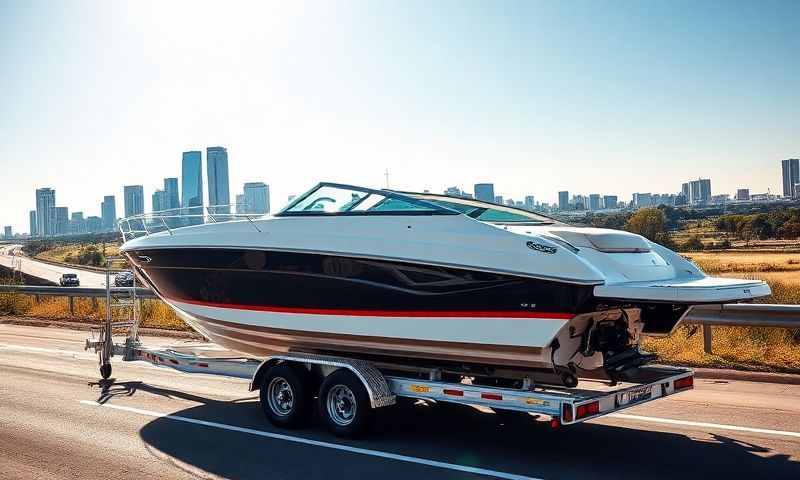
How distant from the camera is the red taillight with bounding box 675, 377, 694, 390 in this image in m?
7.26

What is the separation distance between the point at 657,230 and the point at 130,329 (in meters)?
23.0

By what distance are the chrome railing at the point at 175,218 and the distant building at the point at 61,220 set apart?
181 m

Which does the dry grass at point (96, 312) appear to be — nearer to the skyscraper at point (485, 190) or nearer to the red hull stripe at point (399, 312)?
the red hull stripe at point (399, 312)

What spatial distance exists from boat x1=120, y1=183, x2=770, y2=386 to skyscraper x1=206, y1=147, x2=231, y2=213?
1229 mm

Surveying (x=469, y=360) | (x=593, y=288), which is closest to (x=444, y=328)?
(x=469, y=360)

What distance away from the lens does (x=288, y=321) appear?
8359mm

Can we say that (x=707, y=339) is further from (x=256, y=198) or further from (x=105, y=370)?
(x=105, y=370)

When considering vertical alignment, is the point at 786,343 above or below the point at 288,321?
below

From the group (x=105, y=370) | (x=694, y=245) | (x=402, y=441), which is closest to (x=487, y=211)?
(x=402, y=441)

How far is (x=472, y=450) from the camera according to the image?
→ 710cm

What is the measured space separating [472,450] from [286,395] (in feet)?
7.34

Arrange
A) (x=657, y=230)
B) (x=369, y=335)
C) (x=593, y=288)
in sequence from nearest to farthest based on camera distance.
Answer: (x=593, y=288) < (x=369, y=335) < (x=657, y=230)

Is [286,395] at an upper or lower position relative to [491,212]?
lower

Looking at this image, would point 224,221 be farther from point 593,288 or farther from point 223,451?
point 593,288
